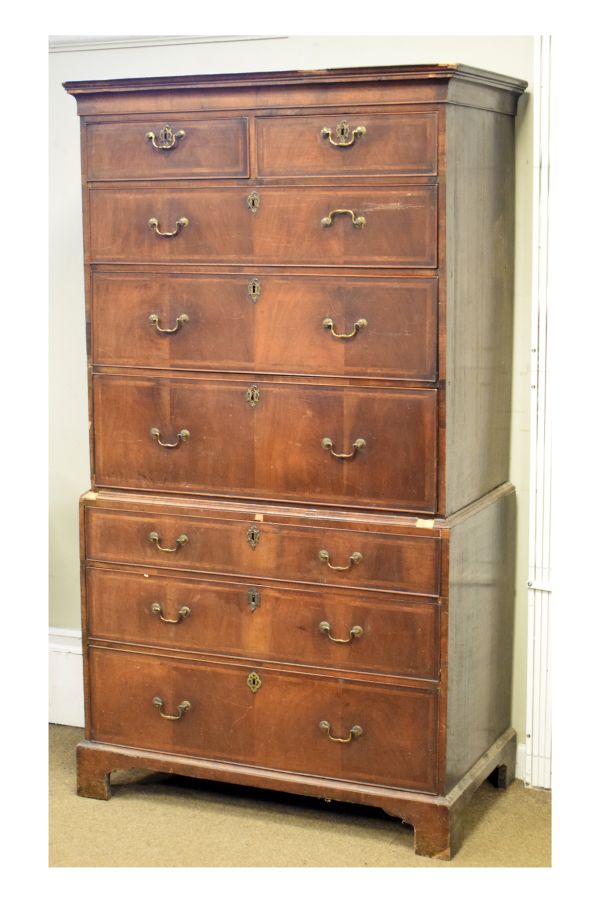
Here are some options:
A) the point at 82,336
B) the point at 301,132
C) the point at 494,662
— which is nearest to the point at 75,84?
the point at 301,132

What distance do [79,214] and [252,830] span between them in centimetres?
187

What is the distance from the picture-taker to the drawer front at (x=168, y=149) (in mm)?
2879

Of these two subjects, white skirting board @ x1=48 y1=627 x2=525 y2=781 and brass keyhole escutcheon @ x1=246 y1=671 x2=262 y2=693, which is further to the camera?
white skirting board @ x1=48 y1=627 x2=525 y2=781

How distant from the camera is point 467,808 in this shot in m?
3.15

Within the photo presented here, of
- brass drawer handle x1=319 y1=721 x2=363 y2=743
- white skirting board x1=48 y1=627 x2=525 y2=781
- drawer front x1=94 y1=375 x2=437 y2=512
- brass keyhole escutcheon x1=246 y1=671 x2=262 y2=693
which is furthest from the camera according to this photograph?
white skirting board x1=48 y1=627 x2=525 y2=781

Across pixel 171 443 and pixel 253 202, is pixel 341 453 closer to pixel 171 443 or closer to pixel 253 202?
pixel 171 443

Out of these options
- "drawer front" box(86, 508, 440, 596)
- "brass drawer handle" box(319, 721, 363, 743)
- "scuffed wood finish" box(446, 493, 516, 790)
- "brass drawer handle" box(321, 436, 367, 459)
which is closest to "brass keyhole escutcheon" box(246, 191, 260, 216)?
"brass drawer handle" box(321, 436, 367, 459)

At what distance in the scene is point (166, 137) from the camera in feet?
9.66

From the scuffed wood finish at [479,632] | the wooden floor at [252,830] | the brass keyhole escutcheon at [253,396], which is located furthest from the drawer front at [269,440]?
the wooden floor at [252,830]

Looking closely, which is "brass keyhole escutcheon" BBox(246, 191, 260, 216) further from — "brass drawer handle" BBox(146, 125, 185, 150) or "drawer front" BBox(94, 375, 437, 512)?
"drawer front" BBox(94, 375, 437, 512)

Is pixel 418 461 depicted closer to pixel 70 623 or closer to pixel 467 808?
pixel 467 808

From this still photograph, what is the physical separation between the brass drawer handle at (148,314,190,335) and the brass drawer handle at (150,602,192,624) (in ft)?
2.31

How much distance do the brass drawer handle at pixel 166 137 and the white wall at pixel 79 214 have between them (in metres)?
0.55

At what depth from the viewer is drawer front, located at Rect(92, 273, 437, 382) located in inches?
109
